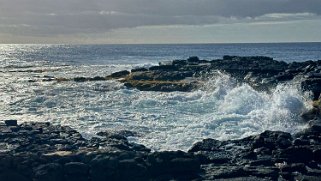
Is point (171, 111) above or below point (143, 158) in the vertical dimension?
below

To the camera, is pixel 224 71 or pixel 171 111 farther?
pixel 224 71

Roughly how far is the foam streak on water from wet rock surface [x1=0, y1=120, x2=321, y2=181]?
406 centimetres

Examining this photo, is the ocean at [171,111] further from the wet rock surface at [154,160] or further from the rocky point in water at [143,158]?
the wet rock surface at [154,160]

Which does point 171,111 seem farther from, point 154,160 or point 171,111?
point 154,160

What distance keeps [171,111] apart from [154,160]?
18.7 m

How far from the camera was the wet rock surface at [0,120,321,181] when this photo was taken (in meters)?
21.8

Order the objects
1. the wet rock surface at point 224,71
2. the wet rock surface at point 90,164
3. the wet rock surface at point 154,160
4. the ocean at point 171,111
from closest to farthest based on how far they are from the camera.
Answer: the wet rock surface at point 90,164, the wet rock surface at point 154,160, the ocean at point 171,111, the wet rock surface at point 224,71

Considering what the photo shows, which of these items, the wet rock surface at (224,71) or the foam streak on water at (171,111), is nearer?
the foam streak on water at (171,111)

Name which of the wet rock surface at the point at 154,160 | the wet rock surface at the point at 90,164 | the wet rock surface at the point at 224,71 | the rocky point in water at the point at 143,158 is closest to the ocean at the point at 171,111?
the wet rock surface at the point at 224,71

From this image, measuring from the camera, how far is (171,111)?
41219 millimetres

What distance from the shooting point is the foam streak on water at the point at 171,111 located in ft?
107

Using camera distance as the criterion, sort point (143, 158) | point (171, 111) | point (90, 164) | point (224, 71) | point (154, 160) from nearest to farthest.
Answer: point (90, 164), point (154, 160), point (143, 158), point (171, 111), point (224, 71)

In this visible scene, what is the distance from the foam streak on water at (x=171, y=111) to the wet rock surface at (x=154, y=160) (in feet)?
13.3

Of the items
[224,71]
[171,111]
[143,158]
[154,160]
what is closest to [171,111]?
[171,111]
